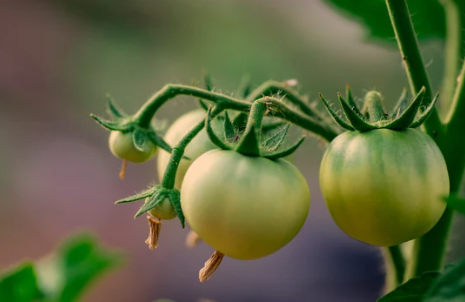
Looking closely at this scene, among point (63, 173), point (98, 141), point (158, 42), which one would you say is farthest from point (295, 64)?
point (63, 173)

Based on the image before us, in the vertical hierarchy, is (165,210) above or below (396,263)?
above

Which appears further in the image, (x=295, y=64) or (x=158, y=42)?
(x=158, y=42)

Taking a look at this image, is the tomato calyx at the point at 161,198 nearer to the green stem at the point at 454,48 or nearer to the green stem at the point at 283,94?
the green stem at the point at 283,94

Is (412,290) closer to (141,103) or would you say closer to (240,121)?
(240,121)

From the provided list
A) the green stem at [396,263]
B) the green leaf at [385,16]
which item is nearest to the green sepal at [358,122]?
the green stem at [396,263]

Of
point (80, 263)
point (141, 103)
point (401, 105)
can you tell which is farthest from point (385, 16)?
point (141, 103)

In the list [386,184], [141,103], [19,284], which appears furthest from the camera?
[141,103]

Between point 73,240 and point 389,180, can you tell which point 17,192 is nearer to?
point 73,240
